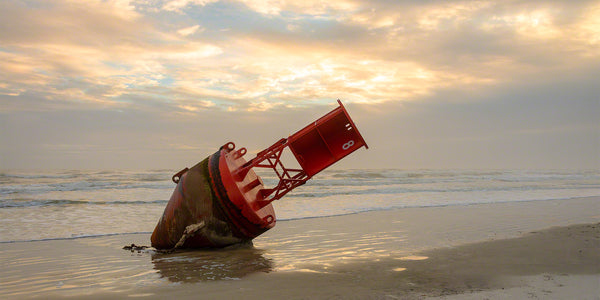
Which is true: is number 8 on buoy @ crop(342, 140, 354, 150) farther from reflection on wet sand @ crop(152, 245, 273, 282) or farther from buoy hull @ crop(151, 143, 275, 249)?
reflection on wet sand @ crop(152, 245, 273, 282)

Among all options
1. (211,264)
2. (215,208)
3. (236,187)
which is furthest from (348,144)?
(211,264)

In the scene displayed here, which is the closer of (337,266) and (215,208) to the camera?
(337,266)

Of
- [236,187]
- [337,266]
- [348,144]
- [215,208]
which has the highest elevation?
[348,144]

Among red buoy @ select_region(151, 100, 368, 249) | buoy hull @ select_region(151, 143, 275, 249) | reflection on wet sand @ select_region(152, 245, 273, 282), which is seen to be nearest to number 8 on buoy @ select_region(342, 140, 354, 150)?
red buoy @ select_region(151, 100, 368, 249)

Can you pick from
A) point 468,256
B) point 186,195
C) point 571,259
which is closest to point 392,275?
A: point 468,256

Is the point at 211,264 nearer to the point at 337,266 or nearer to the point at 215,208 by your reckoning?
the point at 215,208

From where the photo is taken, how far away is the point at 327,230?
12820 mm

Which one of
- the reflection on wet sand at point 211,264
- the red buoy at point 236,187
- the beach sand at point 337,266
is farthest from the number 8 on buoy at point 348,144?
the reflection on wet sand at point 211,264

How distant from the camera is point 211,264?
8.39 m

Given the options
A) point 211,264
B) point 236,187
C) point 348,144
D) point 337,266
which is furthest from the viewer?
point 348,144

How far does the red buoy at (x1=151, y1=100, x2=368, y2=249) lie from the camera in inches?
354

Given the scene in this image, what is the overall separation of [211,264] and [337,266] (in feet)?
7.42

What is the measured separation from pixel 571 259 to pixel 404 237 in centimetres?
388

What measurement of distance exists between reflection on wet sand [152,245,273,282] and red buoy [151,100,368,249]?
25 centimetres
